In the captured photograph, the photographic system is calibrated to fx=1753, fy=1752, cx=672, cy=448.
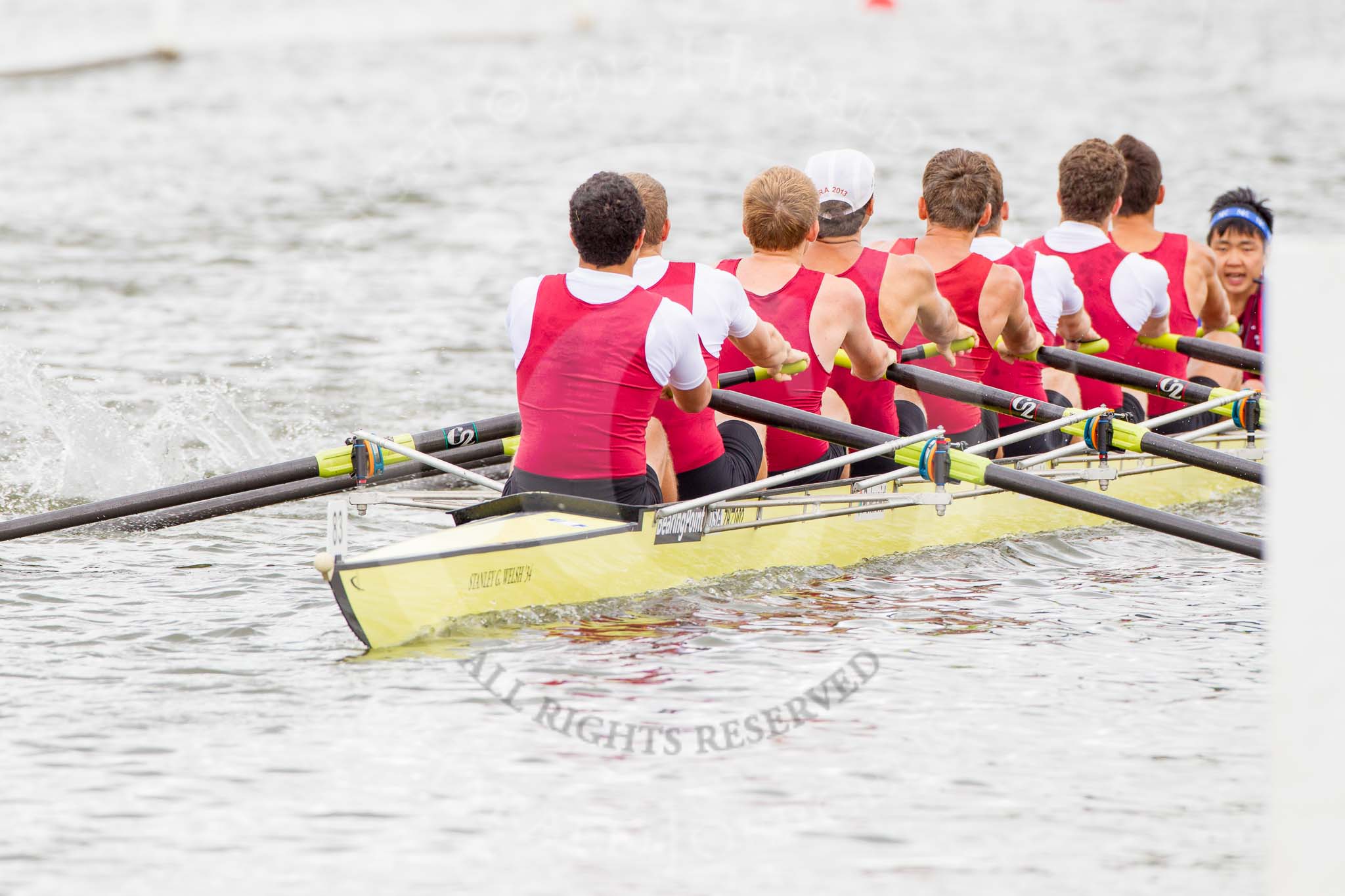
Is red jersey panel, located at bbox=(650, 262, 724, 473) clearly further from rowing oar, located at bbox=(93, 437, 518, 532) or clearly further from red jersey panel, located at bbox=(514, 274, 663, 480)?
rowing oar, located at bbox=(93, 437, 518, 532)

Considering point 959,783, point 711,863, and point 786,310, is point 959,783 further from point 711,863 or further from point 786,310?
point 786,310

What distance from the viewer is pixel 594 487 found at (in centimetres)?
602

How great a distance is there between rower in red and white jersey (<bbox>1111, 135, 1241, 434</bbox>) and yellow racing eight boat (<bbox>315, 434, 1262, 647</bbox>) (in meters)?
1.26

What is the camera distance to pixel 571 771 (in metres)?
4.86

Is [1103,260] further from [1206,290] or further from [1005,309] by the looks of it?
[1005,309]

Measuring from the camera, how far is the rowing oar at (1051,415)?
685 centimetres

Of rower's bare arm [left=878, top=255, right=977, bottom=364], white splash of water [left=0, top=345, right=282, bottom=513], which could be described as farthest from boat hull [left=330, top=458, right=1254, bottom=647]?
white splash of water [left=0, top=345, right=282, bottom=513]

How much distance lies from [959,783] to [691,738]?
800 millimetres

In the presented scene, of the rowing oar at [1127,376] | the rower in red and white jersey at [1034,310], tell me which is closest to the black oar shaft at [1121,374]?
the rowing oar at [1127,376]

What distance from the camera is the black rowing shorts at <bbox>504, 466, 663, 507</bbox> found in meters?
6.02

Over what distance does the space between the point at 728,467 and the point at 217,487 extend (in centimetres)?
191

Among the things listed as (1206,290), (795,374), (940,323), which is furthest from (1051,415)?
(1206,290)

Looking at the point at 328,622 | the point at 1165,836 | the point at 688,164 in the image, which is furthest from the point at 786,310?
the point at 688,164

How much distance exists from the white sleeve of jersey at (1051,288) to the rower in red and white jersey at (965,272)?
238 mm
